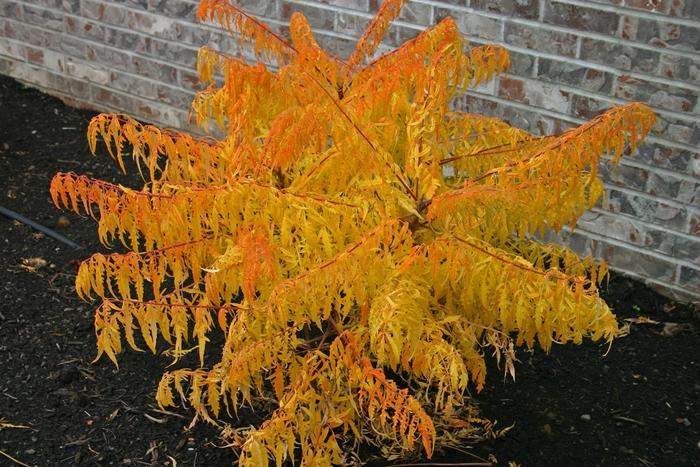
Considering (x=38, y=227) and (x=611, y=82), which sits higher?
(x=611, y=82)

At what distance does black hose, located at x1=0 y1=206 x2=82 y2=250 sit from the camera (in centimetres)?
458

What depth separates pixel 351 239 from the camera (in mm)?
2725

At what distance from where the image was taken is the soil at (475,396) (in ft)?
11.0

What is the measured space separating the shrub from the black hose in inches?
69.6

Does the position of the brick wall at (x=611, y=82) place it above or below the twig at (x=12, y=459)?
above

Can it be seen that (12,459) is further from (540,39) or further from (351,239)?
(540,39)

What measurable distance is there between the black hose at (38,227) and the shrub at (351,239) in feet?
5.80

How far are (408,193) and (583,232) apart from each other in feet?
5.99

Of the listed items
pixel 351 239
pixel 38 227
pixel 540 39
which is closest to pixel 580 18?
pixel 540 39

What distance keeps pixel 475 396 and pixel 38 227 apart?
2.40 m

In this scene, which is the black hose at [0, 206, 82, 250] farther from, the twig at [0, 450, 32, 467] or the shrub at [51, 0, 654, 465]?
the shrub at [51, 0, 654, 465]

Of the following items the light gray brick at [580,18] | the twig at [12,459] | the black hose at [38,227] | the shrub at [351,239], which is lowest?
the twig at [12,459]

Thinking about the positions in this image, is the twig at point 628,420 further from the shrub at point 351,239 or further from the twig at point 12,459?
Answer: the twig at point 12,459

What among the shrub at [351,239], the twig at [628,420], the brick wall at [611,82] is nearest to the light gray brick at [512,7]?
the brick wall at [611,82]
